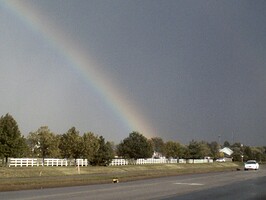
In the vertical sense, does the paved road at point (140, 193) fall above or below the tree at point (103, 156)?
below

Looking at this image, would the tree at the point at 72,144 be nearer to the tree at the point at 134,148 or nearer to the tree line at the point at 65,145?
the tree line at the point at 65,145

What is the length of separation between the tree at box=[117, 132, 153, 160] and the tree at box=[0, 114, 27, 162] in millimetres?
34268

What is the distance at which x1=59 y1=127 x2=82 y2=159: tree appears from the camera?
7462 cm

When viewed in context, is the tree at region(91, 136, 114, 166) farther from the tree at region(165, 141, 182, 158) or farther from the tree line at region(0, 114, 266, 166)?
the tree at region(165, 141, 182, 158)

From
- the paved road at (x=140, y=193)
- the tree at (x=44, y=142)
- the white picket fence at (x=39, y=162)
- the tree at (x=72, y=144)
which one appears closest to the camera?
the paved road at (x=140, y=193)

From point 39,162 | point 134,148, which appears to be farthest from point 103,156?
point 134,148

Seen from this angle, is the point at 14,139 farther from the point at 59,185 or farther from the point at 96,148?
the point at 59,185

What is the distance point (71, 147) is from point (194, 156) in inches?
2078

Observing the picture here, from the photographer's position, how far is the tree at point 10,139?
2317 inches

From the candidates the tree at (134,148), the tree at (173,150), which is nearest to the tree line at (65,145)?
the tree at (134,148)

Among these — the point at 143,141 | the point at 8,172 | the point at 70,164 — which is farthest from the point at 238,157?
the point at 8,172

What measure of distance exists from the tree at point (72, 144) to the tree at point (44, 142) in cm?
528

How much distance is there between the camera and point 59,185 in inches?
1277

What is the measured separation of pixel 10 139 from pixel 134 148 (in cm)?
3699
